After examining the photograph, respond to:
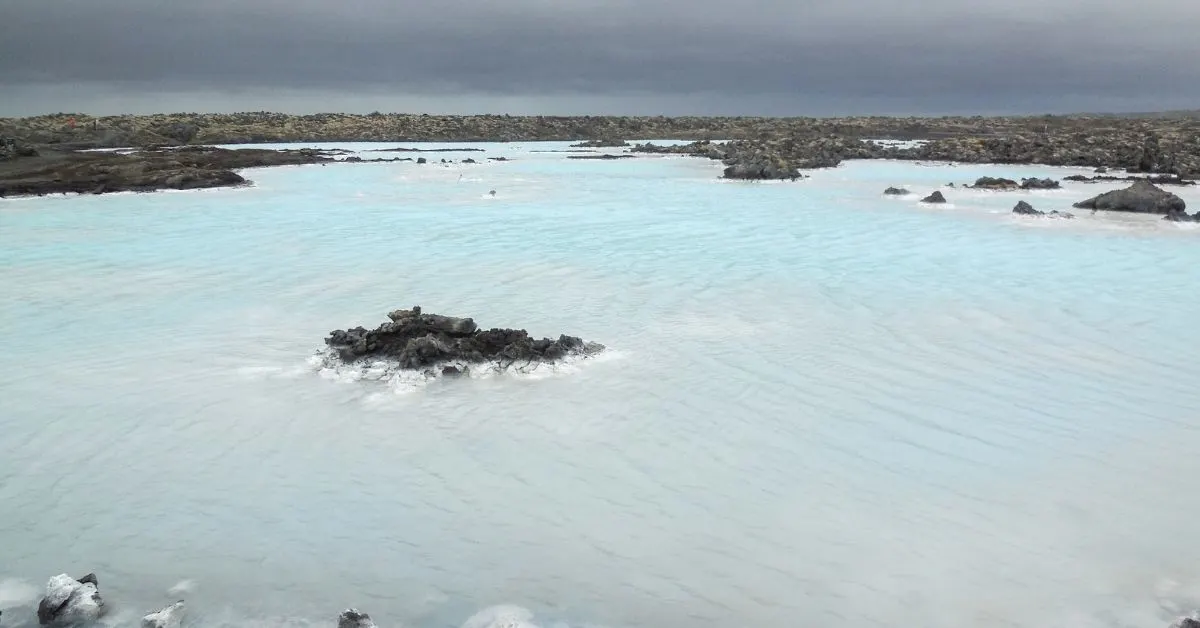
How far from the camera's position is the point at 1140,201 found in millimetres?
18156

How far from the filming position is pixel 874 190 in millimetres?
24578

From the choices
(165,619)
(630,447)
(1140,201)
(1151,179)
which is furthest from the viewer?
(1151,179)

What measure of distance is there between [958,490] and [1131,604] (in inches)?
47.7

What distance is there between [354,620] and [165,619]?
88cm

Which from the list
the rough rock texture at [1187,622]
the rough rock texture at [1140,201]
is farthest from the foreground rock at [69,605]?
the rough rock texture at [1140,201]

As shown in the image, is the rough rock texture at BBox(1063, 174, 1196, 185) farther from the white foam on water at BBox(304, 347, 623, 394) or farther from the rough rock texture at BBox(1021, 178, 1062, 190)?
the white foam on water at BBox(304, 347, 623, 394)

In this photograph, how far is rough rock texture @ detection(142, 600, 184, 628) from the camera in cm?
368

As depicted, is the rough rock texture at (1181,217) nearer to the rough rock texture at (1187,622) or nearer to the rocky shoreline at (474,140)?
the rocky shoreline at (474,140)

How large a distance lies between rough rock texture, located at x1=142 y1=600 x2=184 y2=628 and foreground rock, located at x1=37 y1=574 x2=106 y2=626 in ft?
0.79

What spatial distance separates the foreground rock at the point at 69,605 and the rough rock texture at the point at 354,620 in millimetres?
1156

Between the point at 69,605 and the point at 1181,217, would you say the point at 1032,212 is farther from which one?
the point at 69,605

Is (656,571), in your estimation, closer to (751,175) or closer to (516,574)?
(516,574)

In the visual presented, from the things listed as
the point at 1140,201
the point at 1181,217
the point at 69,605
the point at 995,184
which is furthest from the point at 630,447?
the point at 995,184

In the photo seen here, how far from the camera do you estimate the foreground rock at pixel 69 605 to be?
3.71 metres
